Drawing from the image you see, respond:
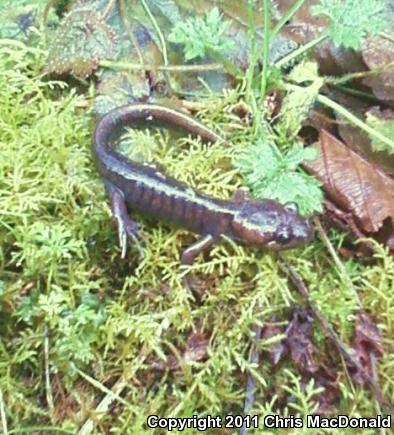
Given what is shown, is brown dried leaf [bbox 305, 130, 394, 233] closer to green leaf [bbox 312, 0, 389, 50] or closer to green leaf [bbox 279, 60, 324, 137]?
green leaf [bbox 279, 60, 324, 137]

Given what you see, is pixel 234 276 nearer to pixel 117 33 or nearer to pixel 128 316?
pixel 128 316

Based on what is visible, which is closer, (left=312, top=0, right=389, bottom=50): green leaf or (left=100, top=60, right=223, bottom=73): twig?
(left=312, top=0, right=389, bottom=50): green leaf

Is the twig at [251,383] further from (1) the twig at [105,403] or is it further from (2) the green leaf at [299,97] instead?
(2) the green leaf at [299,97]

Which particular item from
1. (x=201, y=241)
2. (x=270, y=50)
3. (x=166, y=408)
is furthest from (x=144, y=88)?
(x=166, y=408)

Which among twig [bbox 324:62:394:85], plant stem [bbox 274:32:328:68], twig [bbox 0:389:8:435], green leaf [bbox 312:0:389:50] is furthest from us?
twig [bbox 324:62:394:85]

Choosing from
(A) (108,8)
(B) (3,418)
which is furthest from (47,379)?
(A) (108,8)

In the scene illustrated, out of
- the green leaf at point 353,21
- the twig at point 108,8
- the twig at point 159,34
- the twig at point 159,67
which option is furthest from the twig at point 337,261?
the twig at point 108,8

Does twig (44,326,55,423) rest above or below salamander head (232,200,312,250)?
below

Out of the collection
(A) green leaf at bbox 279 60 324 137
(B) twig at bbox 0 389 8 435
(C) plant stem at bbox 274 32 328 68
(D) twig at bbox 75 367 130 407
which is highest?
(C) plant stem at bbox 274 32 328 68

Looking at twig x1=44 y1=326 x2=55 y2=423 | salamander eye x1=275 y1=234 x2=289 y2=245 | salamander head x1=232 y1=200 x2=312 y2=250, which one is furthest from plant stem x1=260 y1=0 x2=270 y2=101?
twig x1=44 y1=326 x2=55 y2=423
